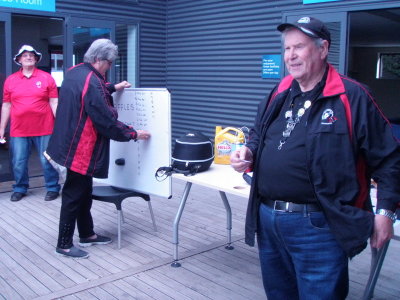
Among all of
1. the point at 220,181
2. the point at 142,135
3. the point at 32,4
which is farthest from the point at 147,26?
the point at 220,181

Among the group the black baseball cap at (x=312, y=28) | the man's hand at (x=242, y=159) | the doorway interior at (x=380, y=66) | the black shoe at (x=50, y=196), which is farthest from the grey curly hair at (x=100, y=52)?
the doorway interior at (x=380, y=66)

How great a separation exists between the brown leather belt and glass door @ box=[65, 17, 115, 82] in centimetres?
539

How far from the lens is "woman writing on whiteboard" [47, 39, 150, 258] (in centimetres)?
352

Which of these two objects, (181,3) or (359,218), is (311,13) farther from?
(359,218)

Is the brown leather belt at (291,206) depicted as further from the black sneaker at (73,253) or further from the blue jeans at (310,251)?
the black sneaker at (73,253)

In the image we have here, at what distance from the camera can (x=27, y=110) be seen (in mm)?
5316

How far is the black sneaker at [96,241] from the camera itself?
13.5 feet

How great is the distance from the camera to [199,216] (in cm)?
502

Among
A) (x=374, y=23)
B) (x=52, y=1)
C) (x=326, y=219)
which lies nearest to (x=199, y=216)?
(x=326, y=219)

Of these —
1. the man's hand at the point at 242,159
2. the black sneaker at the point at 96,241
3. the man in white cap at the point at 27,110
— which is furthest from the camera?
the man in white cap at the point at 27,110

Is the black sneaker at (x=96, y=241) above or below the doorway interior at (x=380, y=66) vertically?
below

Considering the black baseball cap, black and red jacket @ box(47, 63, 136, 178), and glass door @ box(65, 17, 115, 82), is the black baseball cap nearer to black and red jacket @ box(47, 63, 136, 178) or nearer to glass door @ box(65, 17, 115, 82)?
black and red jacket @ box(47, 63, 136, 178)

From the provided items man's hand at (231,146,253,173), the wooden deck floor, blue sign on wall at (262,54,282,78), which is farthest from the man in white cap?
man's hand at (231,146,253,173)

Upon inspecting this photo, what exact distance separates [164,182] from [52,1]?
393cm
